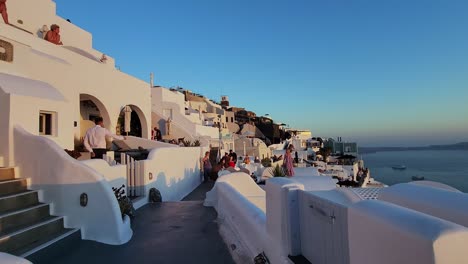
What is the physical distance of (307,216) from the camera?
10.4ft

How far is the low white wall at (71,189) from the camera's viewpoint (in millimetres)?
5578

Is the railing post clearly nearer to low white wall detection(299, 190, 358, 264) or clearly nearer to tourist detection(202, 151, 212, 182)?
low white wall detection(299, 190, 358, 264)

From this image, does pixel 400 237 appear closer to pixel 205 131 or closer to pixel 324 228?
pixel 324 228

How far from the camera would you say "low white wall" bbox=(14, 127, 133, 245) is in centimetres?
558

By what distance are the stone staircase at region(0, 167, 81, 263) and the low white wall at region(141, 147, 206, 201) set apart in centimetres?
381

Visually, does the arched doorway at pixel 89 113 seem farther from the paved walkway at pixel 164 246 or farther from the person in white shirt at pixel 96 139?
the paved walkway at pixel 164 246

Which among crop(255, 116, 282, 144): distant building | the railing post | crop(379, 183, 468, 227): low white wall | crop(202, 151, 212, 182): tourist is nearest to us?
crop(379, 183, 468, 227): low white wall

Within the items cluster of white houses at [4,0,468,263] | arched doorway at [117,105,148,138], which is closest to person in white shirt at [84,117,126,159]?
cluster of white houses at [4,0,468,263]

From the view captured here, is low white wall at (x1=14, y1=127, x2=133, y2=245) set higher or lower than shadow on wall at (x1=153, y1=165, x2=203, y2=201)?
higher

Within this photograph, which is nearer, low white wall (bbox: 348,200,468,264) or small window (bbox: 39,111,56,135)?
low white wall (bbox: 348,200,468,264)

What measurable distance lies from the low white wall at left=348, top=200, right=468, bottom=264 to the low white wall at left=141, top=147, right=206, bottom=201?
7973 millimetres

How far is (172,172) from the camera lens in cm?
1177

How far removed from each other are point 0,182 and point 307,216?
15.8 ft

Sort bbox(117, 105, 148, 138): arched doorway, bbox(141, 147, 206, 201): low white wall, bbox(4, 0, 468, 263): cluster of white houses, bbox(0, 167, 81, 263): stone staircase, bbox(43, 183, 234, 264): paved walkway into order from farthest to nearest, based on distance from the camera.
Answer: bbox(117, 105, 148, 138): arched doorway → bbox(141, 147, 206, 201): low white wall → bbox(43, 183, 234, 264): paved walkway → bbox(0, 167, 81, 263): stone staircase → bbox(4, 0, 468, 263): cluster of white houses
